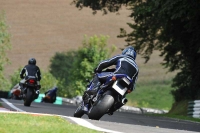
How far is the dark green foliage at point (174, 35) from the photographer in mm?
30031

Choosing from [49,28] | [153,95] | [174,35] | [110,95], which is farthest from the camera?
[49,28]

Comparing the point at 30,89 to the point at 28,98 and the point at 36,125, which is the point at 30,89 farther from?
the point at 36,125

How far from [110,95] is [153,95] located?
62925mm

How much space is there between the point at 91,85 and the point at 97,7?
27.0 metres

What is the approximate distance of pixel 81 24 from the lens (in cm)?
9250

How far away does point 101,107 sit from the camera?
610 inches

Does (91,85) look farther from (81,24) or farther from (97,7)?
(81,24)

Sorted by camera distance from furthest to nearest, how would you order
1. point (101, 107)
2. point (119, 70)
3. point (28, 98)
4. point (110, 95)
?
point (28, 98)
point (119, 70)
point (110, 95)
point (101, 107)

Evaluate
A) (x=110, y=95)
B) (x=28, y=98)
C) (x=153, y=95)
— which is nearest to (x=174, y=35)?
(x=28, y=98)

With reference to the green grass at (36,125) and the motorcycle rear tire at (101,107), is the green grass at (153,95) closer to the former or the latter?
the motorcycle rear tire at (101,107)

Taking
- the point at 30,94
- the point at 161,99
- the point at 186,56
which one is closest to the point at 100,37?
the point at 161,99

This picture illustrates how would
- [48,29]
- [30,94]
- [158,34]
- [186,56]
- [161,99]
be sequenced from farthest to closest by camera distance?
[48,29], [161,99], [158,34], [186,56], [30,94]

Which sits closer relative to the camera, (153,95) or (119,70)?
(119,70)

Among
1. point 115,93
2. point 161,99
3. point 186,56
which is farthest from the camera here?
point 161,99
